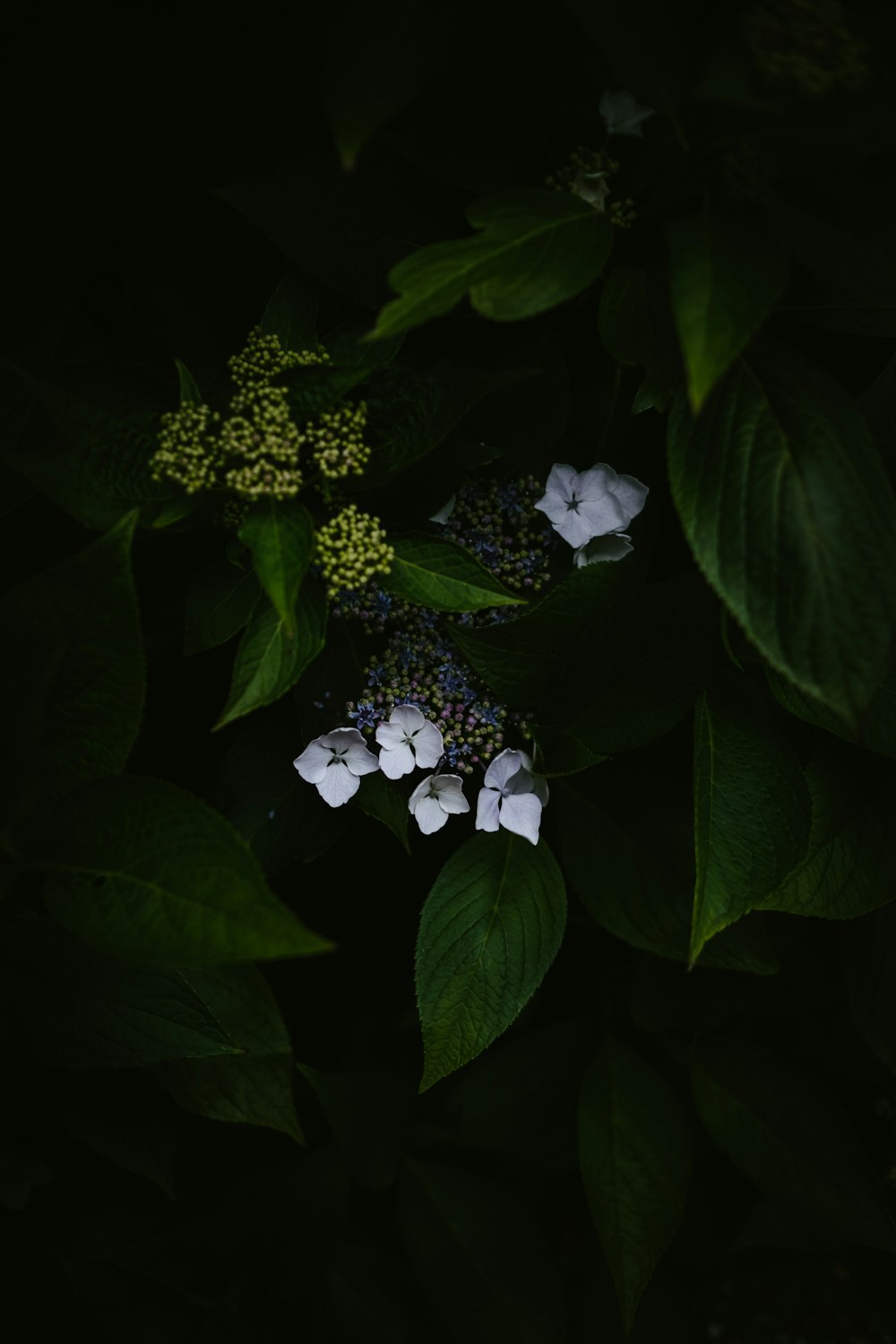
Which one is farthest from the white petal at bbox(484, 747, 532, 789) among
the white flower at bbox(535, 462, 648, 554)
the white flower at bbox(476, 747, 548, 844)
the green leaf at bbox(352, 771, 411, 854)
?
the white flower at bbox(535, 462, 648, 554)

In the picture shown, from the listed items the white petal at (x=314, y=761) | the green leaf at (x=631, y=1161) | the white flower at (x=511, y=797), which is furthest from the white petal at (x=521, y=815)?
the green leaf at (x=631, y=1161)

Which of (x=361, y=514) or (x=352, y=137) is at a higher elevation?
(x=352, y=137)

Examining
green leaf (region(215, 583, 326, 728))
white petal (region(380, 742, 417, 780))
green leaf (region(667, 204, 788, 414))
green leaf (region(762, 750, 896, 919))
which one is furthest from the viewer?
green leaf (region(762, 750, 896, 919))

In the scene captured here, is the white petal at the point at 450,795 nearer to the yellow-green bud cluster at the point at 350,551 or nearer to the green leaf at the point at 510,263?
the yellow-green bud cluster at the point at 350,551

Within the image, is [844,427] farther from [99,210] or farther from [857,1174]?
[857,1174]

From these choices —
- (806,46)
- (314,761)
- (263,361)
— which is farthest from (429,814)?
Result: (806,46)

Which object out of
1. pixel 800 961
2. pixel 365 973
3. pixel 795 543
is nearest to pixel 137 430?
pixel 795 543

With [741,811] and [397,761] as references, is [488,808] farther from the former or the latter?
[741,811]

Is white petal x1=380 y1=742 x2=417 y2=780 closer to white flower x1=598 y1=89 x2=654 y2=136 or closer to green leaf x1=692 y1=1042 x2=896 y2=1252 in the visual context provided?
→ white flower x1=598 y1=89 x2=654 y2=136
